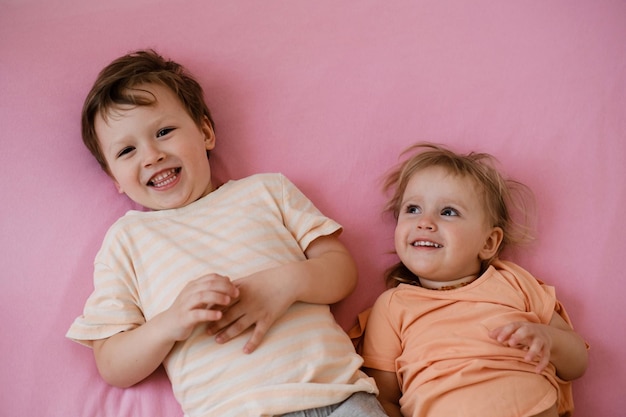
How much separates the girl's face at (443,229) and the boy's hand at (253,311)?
0.89ft

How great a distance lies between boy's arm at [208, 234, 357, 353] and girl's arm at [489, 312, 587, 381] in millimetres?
302

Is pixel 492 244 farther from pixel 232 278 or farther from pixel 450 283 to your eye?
pixel 232 278

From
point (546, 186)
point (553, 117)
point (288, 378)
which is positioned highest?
point (553, 117)

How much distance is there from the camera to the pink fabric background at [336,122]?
3.81ft

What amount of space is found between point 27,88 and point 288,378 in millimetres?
857

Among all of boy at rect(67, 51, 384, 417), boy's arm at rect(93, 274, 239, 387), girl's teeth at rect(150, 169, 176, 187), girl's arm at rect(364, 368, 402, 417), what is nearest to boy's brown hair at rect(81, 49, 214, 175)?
boy at rect(67, 51, 384, 417)

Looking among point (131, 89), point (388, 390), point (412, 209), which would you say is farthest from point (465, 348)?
point (131, 89)

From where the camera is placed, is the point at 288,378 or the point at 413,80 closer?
the point at 288,378

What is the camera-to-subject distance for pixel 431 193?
1167mm

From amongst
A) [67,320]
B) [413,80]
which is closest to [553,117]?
[413,80]

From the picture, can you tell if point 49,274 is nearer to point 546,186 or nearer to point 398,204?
point 398,204

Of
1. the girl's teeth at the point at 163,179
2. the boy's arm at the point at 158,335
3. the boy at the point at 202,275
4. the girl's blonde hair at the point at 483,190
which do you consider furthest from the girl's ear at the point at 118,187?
the girl's blonde hair at the point at 483,190

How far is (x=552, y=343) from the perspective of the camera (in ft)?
3.43

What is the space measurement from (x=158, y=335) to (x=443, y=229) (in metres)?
0.55
